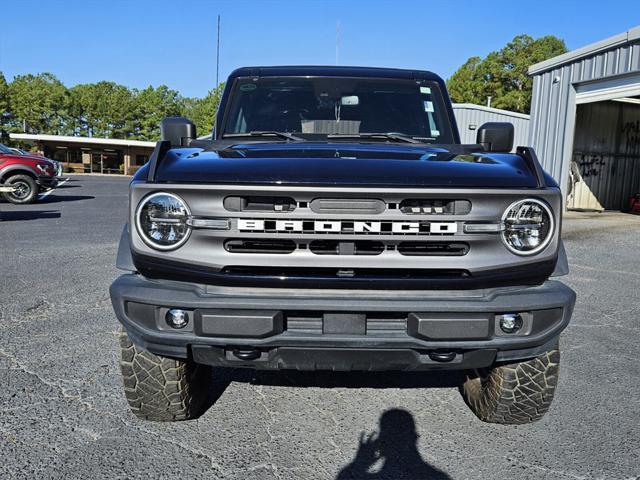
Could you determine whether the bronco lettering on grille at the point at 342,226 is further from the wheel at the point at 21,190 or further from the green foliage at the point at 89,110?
the green foliage at the point at 89,110

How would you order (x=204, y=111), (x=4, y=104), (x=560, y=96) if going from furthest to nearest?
(x=204, y=111) < (x=4, y=104) < (x=560, y=96)

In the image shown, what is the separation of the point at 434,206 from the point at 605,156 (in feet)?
68.1

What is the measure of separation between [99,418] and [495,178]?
230cm

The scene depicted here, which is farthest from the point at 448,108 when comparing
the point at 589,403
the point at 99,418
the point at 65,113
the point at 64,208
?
the point at 65,113

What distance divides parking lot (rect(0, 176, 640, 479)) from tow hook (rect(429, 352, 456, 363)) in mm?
544

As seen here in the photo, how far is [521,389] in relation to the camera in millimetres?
2871

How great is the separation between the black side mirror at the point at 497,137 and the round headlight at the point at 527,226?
1063 millimetres

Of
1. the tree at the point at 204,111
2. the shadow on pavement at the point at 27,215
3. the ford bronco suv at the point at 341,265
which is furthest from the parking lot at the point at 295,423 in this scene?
the tree at the point at 204,111

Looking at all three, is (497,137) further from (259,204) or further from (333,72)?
(259,204)

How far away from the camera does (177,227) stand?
95.7 inches

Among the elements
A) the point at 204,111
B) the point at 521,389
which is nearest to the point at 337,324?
the point at 521,389

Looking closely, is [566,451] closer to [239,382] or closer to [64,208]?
[239,382]

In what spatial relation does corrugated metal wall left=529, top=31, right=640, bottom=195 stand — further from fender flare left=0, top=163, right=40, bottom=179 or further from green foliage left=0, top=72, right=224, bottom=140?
green foliage left=0, top=72, right=224, bottom=140

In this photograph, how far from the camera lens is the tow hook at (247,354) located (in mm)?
2440
